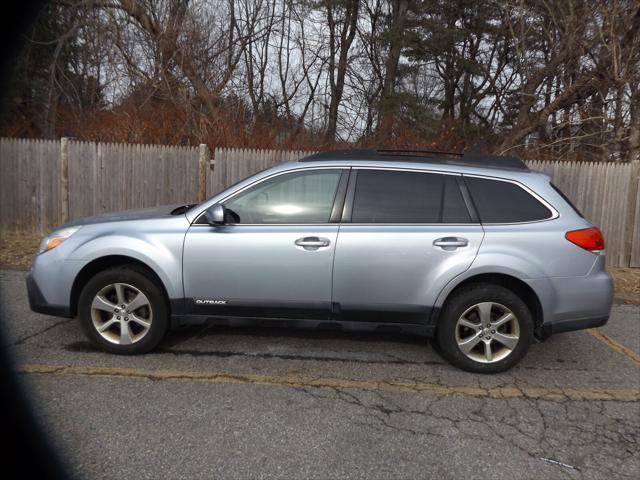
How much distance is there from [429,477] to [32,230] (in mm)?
10308

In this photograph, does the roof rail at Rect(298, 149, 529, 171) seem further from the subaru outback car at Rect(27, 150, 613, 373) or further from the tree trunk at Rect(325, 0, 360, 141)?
the tree trunk at Rect(325, 0, 360, 141)

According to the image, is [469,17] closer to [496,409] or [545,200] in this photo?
[545,200]

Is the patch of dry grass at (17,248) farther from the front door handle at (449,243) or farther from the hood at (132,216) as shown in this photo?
the front door handle at (449,243)

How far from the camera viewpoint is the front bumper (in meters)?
4.07

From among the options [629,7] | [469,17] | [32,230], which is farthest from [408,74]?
[32,230]

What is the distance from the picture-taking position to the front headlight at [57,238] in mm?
4126

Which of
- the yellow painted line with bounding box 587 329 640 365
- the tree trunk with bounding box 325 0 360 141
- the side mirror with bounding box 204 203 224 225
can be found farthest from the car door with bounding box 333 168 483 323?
the tree trunk with bounding box 325 0 360 141

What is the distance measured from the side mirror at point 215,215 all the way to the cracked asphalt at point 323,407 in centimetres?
116

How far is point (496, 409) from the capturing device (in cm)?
336

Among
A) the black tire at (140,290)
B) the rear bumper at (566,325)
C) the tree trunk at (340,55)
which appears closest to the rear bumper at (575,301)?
the rear bumper at (566,325)

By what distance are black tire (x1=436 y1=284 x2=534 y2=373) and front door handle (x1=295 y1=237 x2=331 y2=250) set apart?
1.11 m

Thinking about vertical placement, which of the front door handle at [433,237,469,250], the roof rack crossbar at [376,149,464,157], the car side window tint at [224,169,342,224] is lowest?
the front door handle at [433,237,469,250]

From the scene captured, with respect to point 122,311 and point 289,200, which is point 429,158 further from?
point 122,311

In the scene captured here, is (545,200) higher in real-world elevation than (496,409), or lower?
higher
